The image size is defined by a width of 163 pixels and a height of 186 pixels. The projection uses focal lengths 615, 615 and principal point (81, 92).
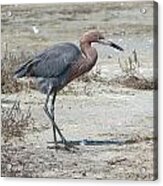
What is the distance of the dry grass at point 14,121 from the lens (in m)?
1.85

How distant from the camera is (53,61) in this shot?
1.84 metres

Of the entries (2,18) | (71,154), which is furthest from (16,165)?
(2,18)

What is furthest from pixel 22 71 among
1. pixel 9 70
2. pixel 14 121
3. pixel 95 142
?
pixel 95 142

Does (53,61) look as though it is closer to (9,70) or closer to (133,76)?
(9,70)

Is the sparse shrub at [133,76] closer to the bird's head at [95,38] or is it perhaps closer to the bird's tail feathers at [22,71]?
the bird's head at [95,38]

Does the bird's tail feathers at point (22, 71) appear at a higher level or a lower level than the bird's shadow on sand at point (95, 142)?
higher

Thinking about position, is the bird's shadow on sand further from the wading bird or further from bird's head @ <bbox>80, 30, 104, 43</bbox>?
bird's head @ <bbox>80, 30, 104, 43</bbox>

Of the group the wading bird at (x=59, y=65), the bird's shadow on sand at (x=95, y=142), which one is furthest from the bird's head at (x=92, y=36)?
the bird's shadow on sand at (x=95, y=142)

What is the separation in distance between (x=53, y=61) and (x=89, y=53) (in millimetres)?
114

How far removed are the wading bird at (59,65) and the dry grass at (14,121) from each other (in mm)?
69

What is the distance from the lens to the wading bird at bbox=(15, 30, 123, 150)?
1.81m

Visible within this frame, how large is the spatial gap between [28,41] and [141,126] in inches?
16.7

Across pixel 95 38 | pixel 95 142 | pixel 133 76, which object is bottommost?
pixel 95 142

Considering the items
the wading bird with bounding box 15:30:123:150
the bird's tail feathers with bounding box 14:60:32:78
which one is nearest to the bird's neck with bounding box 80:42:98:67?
the wading bird with bounding box 15:30:123:150
